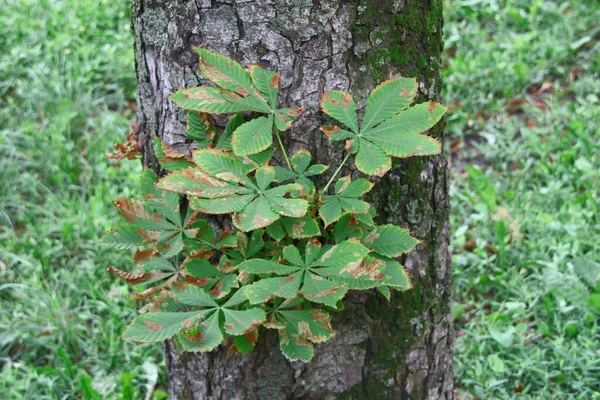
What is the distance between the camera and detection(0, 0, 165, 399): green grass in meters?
2.59

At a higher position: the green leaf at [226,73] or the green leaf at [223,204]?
the green leaf at [226,73]

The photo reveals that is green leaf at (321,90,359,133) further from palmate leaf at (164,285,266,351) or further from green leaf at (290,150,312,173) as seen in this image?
palmate leaf at (164,285,266,351)

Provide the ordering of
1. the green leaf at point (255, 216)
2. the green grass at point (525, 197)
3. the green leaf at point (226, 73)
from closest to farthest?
the green leaf at point (255, 216), the green leaf at point (226, 73), the green grass at point (525, 197)

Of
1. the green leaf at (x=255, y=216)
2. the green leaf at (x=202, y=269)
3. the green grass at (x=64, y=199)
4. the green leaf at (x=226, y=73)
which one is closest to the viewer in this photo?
the green leaf at (x=255, y=216)

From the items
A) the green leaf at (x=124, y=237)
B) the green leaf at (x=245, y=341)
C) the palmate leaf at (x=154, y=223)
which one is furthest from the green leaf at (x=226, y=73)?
the green leaf at (x=245, y=341)

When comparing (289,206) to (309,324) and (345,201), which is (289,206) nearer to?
(345,201)

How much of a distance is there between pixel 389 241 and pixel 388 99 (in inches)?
13.0

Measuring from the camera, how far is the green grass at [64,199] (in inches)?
102

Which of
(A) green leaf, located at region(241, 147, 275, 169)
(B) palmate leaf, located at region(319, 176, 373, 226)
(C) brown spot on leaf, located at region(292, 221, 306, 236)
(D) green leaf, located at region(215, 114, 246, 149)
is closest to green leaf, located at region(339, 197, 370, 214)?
(B) palmate leaf, located at region(319, 176, 373, 226)

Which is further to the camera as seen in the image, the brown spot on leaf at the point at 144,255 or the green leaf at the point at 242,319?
the brown spot on leaf at the point at 144,255

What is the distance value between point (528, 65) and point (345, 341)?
3.14m

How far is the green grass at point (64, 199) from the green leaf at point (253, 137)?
4.46ft

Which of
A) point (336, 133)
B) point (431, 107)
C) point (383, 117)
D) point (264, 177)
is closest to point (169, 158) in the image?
point (264, 177)

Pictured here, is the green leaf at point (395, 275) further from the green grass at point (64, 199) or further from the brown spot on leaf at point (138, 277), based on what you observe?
the green grass at point (64, 199)
